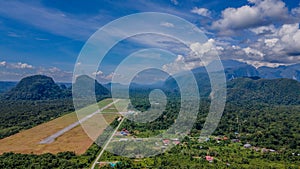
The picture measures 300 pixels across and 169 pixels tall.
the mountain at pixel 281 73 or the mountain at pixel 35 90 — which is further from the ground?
the mountain at pixel 281 73

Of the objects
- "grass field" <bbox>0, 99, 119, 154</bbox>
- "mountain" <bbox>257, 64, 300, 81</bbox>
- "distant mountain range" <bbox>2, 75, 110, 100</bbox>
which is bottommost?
"grass field" <bbox>0, 99, 119, 154</bbox>

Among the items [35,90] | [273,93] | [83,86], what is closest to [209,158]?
[83,86]

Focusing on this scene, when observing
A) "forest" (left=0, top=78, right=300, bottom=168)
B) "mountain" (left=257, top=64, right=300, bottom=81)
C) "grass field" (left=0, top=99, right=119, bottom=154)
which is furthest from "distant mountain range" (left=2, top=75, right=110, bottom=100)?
"mountain" (left=257, top=64, right=300, bottom=81)

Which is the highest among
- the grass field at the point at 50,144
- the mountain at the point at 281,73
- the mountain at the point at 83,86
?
the mountain at the point at 281,73

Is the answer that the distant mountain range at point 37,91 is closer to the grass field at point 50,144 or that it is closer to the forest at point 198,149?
the forest at point 198,149

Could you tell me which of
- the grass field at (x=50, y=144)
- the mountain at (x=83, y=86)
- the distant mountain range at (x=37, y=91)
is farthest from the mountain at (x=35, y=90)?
the mountain at (x=83, y=86)

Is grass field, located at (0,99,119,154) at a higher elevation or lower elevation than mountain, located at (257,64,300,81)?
lower

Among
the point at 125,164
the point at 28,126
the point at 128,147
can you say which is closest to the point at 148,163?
the point at 125,164

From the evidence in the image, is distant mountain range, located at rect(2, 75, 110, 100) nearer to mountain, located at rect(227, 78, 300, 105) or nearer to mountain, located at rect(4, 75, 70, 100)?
mountain, located at rect(4, 75, 70, 100)
